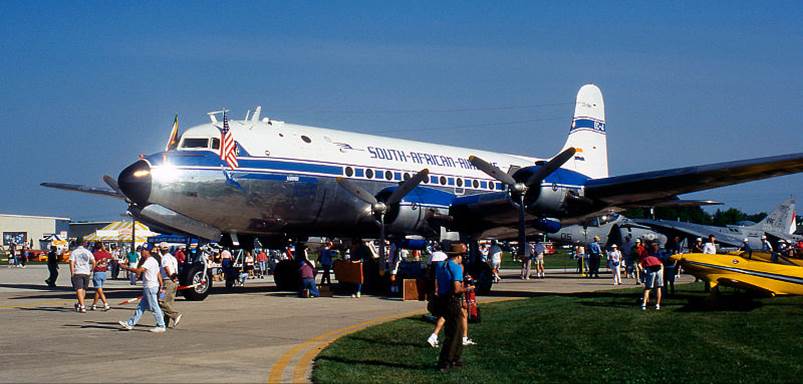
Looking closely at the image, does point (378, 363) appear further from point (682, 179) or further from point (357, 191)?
point (682, 179)

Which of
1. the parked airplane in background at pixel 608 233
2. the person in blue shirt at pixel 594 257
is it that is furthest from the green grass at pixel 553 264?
the person in blue shirt at pixel 594 257

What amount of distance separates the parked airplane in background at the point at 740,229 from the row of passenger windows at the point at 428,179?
2776cm

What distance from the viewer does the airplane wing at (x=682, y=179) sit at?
2108cm

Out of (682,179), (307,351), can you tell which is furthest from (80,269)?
(682,179)

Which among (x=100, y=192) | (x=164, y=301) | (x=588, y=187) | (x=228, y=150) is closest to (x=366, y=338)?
(x=164, y=301)

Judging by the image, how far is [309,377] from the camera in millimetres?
10430

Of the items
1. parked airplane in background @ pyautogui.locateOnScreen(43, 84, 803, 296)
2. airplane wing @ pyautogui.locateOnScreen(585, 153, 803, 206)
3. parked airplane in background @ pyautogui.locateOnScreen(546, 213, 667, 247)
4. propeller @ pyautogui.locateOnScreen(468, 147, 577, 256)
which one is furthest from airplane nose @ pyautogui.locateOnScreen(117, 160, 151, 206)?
parked airplane in background @ pyautogui.locateOnScreen(546, 213, 667, 247)

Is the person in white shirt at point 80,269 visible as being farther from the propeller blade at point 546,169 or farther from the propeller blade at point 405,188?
the propeller blade at point 546,169

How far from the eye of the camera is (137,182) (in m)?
20.6

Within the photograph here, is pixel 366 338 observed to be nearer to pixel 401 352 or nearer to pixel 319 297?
pixel 401 352

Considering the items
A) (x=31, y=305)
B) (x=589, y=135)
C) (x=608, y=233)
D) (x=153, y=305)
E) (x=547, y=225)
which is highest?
(x=589, y=135)

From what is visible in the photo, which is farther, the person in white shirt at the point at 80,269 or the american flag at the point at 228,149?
the american flag at the point at 228,149

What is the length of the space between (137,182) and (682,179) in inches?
540

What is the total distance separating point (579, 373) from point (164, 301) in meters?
8.33
